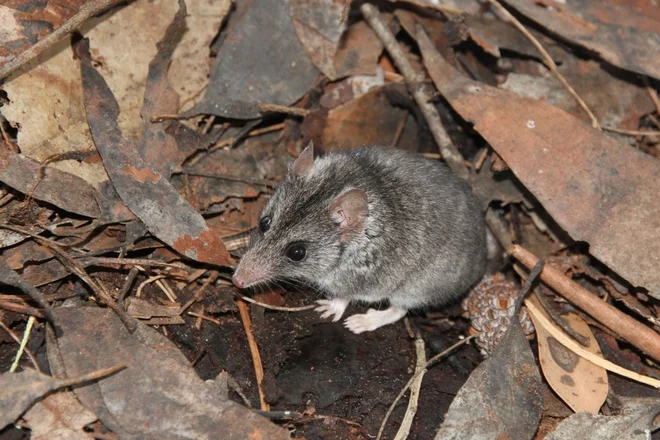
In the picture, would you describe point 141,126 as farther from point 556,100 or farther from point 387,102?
point 556,100

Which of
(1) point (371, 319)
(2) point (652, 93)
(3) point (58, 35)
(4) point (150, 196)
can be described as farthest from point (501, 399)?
(3) point (58, 35)

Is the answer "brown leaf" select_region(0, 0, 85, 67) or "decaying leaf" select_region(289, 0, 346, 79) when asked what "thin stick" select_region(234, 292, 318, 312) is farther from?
"brown leaf" select_region(0, 0, 85, 67)

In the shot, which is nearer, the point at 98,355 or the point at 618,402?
the point at 98,355

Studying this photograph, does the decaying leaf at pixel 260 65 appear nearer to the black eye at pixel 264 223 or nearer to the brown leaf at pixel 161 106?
the brown leaf at pixel 161 106

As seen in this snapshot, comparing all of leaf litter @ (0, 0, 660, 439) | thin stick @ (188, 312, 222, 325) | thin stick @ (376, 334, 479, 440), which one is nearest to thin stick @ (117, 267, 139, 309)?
leaf litter @ (0, 0, 660, 439)

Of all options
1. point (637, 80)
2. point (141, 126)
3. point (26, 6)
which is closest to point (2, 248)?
point (141, 126)

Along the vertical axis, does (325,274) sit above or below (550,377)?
above

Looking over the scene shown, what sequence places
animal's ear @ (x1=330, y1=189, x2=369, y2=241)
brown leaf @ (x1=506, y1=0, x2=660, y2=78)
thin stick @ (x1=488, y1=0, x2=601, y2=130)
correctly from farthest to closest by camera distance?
thin stick @ (x1=488, y1=0, x2=601, y2=130), brown leaf @ (x1=506, y1=0, x2=660, y2=78), animal's ear @ (x1=330, y1=189, x2=369, y2=241)
